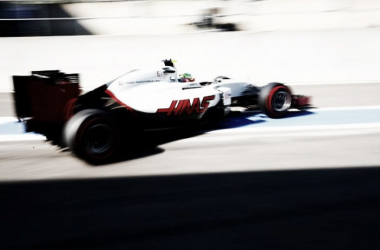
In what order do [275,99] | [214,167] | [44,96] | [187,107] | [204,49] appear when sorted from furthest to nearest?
1. [204,49]
2. [275,99]
3. [187,107]
4. [44,96]
5. [214,167]

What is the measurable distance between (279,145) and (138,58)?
6.19 m

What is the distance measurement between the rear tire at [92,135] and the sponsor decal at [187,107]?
2.83 feet

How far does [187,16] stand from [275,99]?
20.2 ft

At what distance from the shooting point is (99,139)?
4.44 meters

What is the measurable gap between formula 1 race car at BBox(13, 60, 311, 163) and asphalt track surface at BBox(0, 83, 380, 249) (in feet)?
0.99

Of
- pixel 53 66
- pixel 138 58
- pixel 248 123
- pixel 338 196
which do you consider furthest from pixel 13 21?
pixel 338 196

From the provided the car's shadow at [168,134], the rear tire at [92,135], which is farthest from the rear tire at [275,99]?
the rear tire at [92,135]

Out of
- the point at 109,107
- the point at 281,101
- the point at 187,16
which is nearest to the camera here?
the point at 109,107

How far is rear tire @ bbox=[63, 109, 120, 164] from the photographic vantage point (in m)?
4.16

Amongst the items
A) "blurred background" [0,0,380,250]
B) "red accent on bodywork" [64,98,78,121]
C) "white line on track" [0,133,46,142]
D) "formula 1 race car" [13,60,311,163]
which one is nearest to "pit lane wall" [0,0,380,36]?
"blurred background" [0,0,380,250]

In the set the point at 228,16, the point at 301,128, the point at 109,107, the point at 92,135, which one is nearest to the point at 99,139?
the point at 92,135

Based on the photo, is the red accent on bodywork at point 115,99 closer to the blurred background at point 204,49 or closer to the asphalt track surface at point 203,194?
the asphalt track surface at point 203,194

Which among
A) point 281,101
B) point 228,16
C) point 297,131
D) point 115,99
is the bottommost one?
point 297,131

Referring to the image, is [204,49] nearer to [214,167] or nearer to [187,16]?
[187,16]
